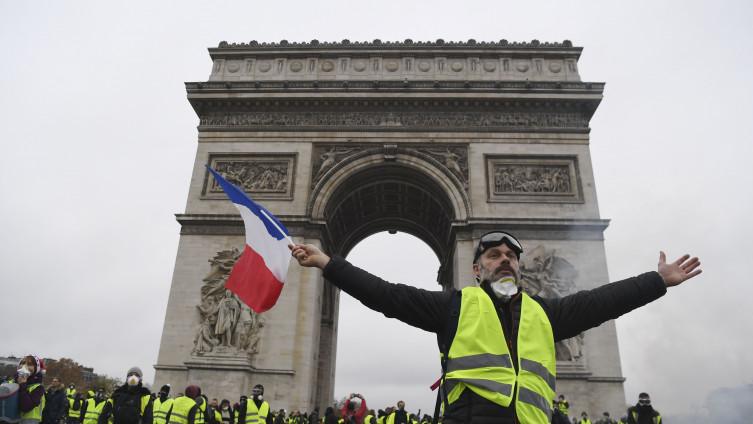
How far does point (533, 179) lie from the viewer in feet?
63.0

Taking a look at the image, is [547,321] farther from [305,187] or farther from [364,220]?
[364,220]

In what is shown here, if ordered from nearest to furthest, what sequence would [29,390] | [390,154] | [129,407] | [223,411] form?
[29,390] < [129,407] < [223,411] < [390,154]

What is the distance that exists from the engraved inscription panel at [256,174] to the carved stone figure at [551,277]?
8.93 meters

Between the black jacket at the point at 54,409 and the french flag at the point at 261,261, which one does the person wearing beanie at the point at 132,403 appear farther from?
the black jacket at the point at 54,409

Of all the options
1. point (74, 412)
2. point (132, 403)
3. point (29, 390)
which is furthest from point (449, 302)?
point (74, 412)

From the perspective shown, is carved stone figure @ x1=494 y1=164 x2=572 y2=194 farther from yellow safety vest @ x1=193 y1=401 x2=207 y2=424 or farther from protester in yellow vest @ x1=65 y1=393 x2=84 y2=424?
protester in yellow vest @ x1=65 y1=393 x2=84 y2=424

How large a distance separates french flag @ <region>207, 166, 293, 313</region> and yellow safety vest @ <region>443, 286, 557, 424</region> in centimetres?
215

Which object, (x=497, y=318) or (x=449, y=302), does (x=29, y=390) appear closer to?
(x=449, y=302)

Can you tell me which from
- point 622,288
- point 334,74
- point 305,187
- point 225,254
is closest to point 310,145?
point 305,187

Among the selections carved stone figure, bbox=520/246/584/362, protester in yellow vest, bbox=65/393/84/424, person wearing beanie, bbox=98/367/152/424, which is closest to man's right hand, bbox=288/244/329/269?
person wearing beanie, bbox=98/367/152/424

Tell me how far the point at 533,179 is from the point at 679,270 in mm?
17584

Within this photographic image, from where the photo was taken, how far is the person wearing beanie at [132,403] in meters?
5.74

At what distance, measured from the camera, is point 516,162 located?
19.5 metres

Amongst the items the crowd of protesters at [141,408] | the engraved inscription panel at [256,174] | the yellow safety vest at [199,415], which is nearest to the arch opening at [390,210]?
the engraved inscription panel at [256,174]
